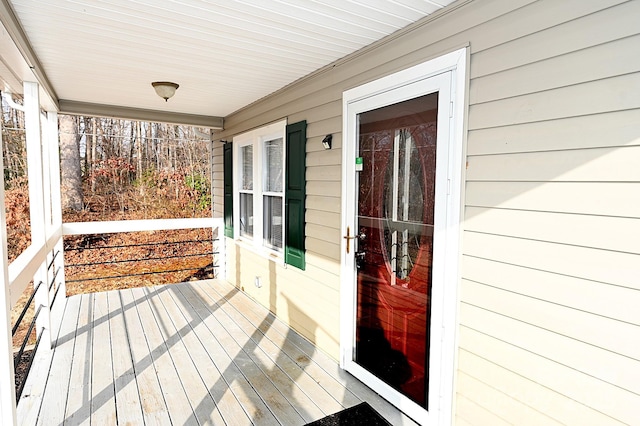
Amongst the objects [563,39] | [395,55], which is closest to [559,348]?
[563,39]

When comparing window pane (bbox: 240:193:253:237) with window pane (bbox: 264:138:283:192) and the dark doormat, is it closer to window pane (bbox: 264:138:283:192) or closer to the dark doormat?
window pane (bbox: 264:138:283:192)

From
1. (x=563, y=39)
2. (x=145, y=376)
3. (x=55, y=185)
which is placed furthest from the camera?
(x=55, y=185)

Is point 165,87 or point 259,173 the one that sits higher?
point 165,87

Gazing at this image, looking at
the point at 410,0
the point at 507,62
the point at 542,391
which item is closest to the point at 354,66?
the point at 410,0

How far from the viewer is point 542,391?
1.65 m

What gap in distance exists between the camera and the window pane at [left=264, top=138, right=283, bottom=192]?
406 centimetres

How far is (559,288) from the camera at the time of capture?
158 centimetres

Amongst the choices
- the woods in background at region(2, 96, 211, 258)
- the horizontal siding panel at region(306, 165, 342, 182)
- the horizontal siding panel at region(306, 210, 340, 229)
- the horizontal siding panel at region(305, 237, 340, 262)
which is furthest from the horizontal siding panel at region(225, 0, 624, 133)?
the woods in background at region(2, 96, 211, 258)

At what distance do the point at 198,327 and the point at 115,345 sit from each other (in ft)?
2.49

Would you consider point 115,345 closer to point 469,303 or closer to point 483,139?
point 469,303

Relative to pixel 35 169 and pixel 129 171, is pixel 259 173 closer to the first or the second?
pixel 35 169

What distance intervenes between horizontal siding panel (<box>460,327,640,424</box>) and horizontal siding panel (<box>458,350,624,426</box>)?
0.07 ft

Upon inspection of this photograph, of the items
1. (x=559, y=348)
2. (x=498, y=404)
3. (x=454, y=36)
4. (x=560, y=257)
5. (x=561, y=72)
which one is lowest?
(x=498, y=404)

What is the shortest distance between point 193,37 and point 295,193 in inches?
63.7
